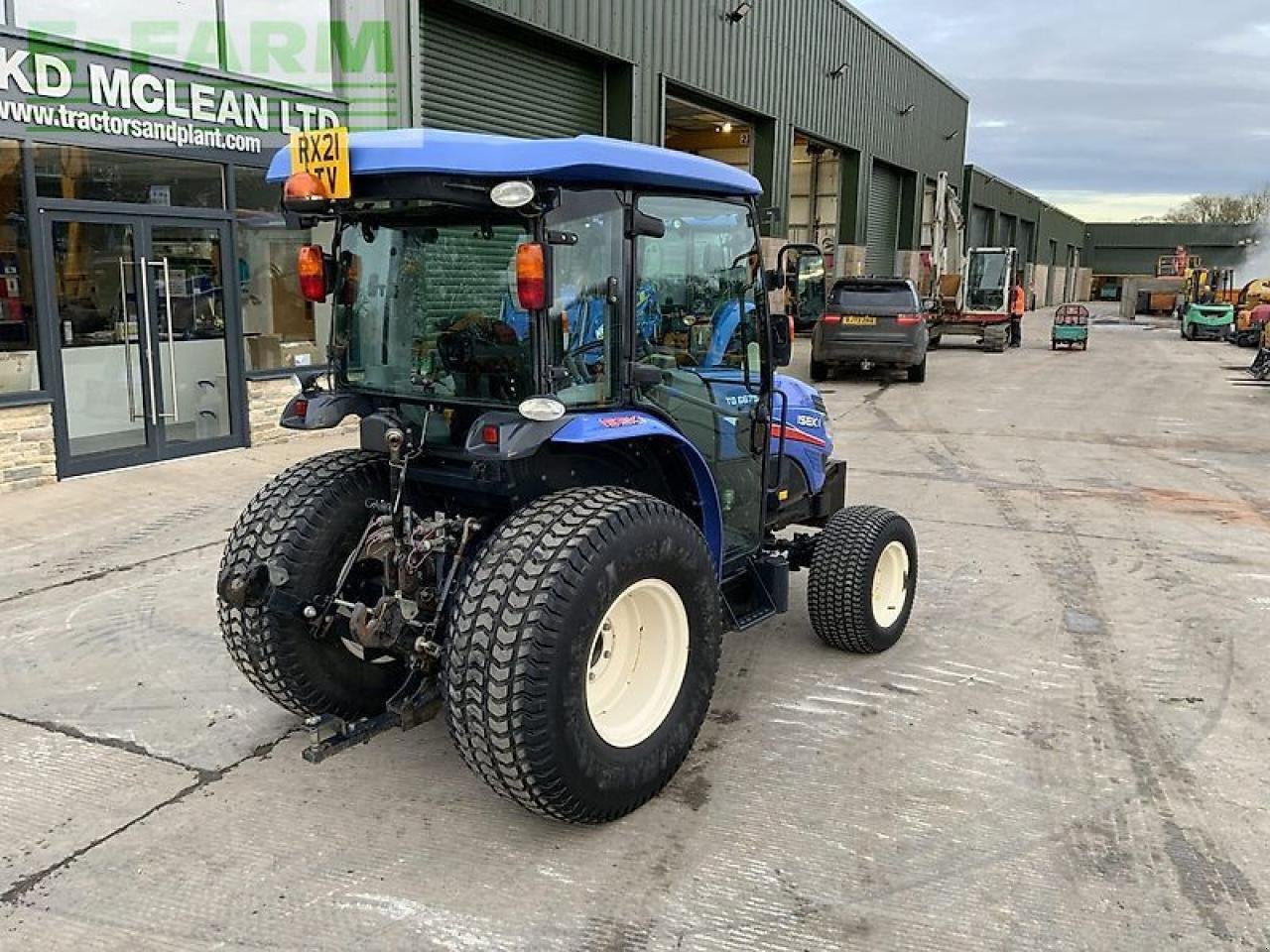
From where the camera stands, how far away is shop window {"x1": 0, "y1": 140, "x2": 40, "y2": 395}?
8094 millimetres

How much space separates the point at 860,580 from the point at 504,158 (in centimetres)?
268

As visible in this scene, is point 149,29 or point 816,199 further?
point 816,199

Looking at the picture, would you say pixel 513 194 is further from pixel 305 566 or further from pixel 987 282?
pixel 987 282

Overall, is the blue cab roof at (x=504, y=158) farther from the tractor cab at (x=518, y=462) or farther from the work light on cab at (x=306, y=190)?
the work light on cab at (x=306, y=190)

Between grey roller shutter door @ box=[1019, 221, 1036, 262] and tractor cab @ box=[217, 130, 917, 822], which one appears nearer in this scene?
tractor cab @ box=[217, 130, 917, 822]

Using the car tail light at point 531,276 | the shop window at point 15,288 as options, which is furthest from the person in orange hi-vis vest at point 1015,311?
the car tail light at point 531,276

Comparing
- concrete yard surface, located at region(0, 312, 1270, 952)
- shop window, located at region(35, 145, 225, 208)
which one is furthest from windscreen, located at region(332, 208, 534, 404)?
shop window, located at region(35, 145, 225, 208)

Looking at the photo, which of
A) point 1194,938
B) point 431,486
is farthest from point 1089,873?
point 431,486

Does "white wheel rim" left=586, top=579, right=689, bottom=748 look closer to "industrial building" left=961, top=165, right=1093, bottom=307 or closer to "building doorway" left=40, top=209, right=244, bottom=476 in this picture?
"building doorway" left=40, top=209, right=244, bottom=476

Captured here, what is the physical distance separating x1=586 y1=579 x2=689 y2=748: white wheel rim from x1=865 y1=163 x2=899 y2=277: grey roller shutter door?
27.7 metres

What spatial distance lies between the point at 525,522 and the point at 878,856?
1558 mm

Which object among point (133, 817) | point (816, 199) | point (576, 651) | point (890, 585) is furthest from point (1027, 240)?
point (133, 817)

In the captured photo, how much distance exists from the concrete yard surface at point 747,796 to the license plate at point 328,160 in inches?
82.4

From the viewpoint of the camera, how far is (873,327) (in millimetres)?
17703
